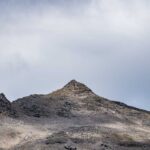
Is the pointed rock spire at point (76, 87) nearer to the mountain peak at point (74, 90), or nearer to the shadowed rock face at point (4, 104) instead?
the mountain peak at point (74, 90)

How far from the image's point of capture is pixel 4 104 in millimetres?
83438

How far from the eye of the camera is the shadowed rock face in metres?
82.1

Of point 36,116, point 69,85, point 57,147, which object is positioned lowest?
point 57,147

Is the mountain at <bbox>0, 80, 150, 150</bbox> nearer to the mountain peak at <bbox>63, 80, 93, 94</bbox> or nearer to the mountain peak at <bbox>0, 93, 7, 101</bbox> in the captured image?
the mountain peak at <bbox>63, 80, 93, 94</bbox>

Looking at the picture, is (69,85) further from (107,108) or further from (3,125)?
(3,125)

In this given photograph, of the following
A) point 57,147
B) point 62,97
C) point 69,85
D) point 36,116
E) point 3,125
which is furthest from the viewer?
point 69,85

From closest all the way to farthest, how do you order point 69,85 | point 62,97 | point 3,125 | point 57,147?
point 57,147
point 3,125
point 62,97
point 69,85

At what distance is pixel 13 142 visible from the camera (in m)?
71.4

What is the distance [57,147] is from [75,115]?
70.5 ft

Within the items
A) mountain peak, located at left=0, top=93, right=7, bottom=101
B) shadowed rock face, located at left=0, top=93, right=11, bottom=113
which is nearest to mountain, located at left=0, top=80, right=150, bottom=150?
shadowed rock face, located at left=0, top=93, right=11, bottom=113

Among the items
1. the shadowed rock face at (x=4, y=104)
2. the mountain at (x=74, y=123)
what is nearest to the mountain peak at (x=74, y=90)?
the mountain at (x=74, y=123)

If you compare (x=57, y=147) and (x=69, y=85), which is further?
(x=69, y=85)

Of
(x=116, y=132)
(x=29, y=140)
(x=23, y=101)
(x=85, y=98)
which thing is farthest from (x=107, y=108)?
(x=29, y=140)

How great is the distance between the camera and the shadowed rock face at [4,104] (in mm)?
82062
